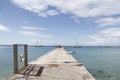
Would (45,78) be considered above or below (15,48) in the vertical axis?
below

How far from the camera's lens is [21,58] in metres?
9.29

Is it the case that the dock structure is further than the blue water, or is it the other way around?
the blue water

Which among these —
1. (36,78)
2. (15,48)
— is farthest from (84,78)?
(15,48)

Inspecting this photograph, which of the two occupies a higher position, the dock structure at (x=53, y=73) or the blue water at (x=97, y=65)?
the dock structure at (x=53, y=73)

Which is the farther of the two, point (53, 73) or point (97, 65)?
point (97, 65)

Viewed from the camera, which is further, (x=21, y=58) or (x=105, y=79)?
(x=105, y=79)

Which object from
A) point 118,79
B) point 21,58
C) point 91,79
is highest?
point 21,58

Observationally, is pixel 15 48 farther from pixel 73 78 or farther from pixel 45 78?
pixel 73 78

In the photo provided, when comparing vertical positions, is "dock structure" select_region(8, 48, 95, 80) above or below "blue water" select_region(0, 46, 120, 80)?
above

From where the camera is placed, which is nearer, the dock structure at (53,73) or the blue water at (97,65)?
the dock structure at (53,73)

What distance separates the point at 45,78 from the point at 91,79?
1.68 meters

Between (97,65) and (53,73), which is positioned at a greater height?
(53,73)

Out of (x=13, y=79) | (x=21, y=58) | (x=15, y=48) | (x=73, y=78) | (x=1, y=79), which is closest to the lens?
(x=13, y=79)

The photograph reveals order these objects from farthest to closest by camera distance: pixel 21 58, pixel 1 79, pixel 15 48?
1. pixel 1 79
2. pixel 21 58
3. pixel 15 48
